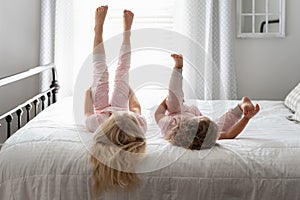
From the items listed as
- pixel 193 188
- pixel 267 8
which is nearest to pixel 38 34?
pixel 267 8

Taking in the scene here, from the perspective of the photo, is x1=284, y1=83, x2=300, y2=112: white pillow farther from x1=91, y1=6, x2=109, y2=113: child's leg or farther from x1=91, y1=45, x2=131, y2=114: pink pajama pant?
x1=91, y1=6, x2=109, y2=113: child's leg

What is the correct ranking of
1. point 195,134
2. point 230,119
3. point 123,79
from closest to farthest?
point 195,134 → point 230,119 → point 123,79

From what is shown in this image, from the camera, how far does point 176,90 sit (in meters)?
2.31

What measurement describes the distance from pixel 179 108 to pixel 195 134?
335 millimetres

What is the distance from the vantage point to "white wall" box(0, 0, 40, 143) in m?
3.65

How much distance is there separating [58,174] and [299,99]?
1.49m

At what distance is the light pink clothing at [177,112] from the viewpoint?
220 cm

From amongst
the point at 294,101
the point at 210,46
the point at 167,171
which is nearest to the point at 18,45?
the point at 210,46

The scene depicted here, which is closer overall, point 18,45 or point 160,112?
point 160,112

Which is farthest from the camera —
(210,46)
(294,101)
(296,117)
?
(210,46)

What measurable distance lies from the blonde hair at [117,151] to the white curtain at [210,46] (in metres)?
1.62

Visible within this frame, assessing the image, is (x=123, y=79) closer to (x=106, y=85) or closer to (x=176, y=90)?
(x=106, y=85)

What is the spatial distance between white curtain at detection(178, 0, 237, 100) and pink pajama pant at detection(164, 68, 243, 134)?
1270 mm

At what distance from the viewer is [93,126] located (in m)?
2.14
